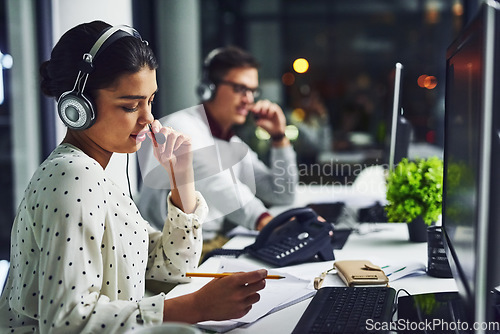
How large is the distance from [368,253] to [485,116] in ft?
3.57

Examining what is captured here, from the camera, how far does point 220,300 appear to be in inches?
38.4

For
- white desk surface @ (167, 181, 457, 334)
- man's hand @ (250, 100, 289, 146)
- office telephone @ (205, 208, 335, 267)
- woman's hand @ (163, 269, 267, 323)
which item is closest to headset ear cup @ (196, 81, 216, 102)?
man's hand @ (250, 100, 289, 146)

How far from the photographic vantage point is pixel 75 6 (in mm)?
2617

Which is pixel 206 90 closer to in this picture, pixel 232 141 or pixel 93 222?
pixel 232 141

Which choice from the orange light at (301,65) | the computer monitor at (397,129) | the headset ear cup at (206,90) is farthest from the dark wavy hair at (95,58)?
the orange light at (301,65)

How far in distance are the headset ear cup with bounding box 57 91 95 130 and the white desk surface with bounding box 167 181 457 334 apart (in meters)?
0.47

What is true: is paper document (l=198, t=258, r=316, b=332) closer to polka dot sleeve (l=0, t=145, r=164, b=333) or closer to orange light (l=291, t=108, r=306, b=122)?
polka dot sleeve (l=0, t=145, r=164, b=333)

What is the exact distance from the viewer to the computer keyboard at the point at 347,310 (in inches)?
36.7

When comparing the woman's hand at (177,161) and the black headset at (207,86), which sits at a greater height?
the black headset at (207,86)

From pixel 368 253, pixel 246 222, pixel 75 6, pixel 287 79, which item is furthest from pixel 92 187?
pixel 287 79

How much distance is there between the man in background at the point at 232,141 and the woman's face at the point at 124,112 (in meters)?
1.08

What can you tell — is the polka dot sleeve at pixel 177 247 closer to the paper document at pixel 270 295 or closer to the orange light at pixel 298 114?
the paper document at pixel 270 295

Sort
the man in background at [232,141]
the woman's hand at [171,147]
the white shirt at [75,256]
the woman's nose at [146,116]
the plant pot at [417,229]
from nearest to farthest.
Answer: the white shirt at [75,256]
the woman's nose at [146,116]
the woman's hand at [171,147]
the plant pot at [417,229]
the man in background at [232,141]

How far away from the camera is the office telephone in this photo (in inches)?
60.3
